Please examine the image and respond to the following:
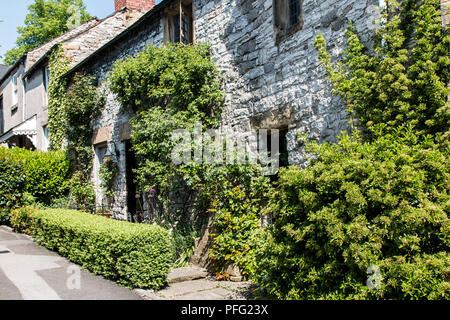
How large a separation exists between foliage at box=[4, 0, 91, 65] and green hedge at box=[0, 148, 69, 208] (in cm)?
1723

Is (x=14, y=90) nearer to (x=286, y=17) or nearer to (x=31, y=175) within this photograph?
(x=31, y=175)

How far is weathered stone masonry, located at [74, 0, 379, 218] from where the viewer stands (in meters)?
5.24

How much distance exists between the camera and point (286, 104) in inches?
237

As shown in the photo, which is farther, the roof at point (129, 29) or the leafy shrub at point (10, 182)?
the leafy shrub at point (10, 182)

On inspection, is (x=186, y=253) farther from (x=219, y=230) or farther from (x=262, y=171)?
(x=262, y=171)

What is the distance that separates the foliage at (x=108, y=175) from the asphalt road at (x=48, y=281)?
3762 mm

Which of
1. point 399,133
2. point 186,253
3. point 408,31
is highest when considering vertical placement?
point 408,31

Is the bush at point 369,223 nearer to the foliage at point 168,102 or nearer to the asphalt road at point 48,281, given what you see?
the asphalt road at point 48,281

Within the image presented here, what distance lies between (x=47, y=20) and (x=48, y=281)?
2717 cm

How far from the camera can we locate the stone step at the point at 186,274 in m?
6.23

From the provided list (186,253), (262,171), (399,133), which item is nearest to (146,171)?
(186,253)

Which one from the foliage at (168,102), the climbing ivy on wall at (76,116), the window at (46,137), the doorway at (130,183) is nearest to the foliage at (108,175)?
the doorway at (130,183)

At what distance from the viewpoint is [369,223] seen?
346cm
